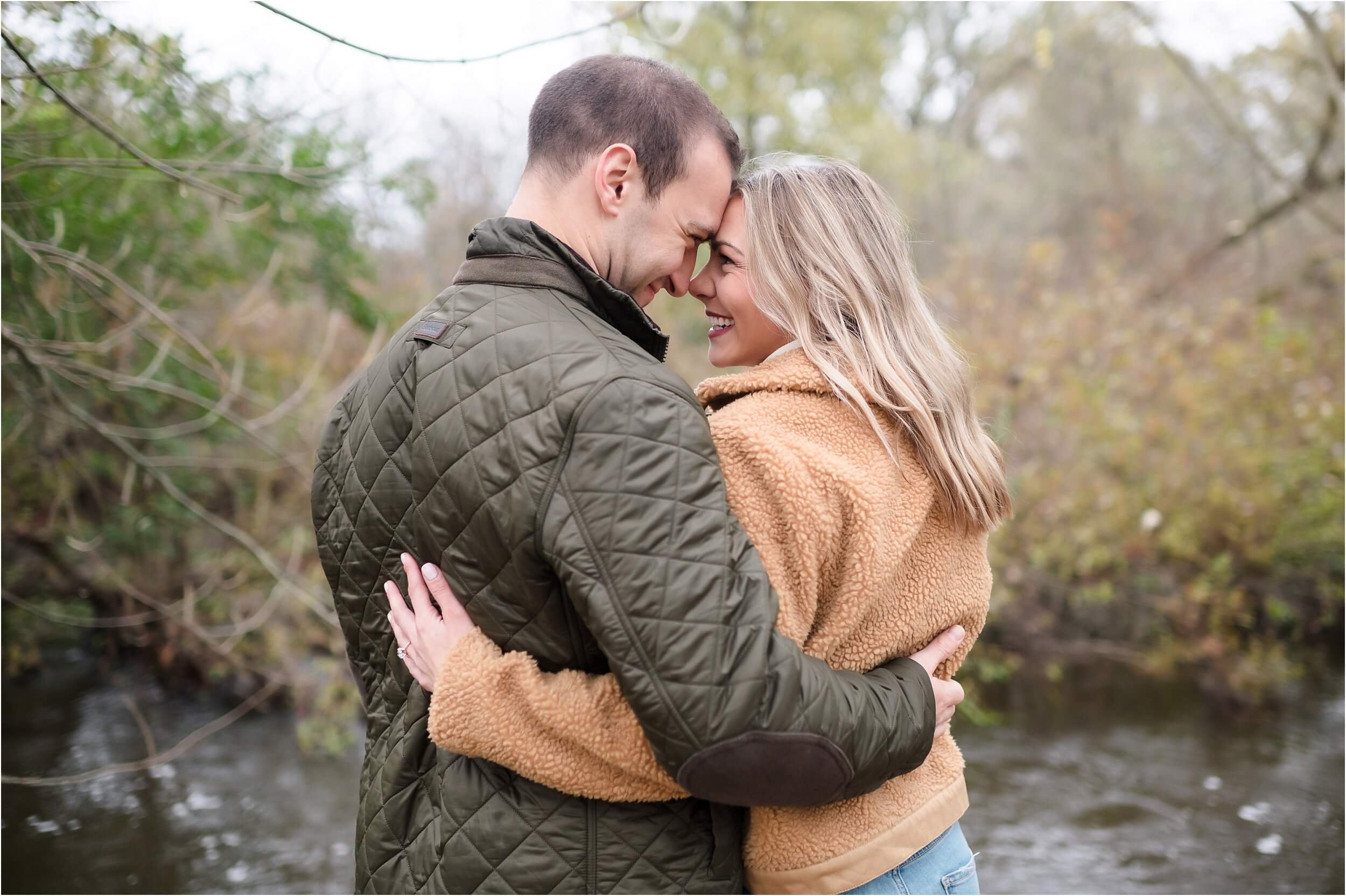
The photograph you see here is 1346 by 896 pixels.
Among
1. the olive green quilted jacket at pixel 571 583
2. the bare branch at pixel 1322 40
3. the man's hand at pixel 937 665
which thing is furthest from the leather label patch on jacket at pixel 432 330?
the bare branch at pixel 1322 40

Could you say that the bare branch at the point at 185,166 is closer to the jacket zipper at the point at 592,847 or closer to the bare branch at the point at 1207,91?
the jacket zipper at the point at 592,847

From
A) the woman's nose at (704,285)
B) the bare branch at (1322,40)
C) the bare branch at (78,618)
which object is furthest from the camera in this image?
the bare branch at (1322,40)

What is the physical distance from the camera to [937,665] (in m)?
1.65

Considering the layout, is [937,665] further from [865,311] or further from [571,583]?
[571,583]

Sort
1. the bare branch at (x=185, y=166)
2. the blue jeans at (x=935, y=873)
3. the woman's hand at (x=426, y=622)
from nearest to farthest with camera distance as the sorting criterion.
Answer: the woman's hand at (x=426, y=622) → the blue jeans at (x=935, y=873) → the bare branch at (x=185, y=166)

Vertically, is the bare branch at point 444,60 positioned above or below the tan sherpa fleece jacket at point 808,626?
above

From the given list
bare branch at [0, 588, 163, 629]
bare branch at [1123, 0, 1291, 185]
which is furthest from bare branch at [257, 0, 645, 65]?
bare branch at [1123, 0, 1291, 185]

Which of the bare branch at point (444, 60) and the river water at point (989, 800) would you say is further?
the river water at point (989, 800)

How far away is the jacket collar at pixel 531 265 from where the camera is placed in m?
1.51

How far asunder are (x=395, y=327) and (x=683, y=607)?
3.97 meters

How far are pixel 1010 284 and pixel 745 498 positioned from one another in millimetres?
8001

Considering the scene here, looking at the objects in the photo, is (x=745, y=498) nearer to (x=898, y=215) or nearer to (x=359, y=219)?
(x=898, y=215)

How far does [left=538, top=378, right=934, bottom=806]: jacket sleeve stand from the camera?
1224mm

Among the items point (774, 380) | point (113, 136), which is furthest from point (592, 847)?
point (113, 136)
